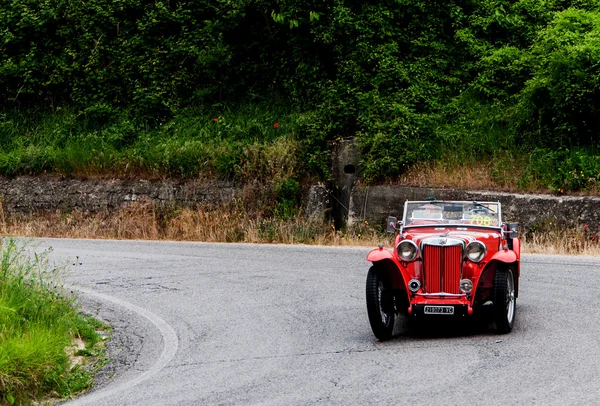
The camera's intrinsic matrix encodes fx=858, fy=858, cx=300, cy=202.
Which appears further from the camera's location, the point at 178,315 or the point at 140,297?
the point at 140,297

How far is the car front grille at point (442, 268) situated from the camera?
393 inches

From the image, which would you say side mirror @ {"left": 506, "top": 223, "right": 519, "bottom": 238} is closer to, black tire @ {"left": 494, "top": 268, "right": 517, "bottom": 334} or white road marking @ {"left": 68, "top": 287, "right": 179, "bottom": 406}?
black tire @ {"left": 494, "top": 268, "right": 517, "bottom": 334}

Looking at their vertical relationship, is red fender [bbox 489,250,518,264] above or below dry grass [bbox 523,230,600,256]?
above

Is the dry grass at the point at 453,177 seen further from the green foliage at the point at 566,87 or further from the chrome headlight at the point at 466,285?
the chrome headlight at the point at 466,285

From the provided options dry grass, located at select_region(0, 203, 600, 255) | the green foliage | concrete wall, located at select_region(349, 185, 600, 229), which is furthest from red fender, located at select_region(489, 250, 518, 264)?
the green foliage

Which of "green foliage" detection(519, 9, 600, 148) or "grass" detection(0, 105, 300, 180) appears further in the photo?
"grass" detection(0, 105, 300, 180)

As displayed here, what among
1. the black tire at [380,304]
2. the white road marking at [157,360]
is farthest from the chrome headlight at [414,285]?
the white road marking at [157,360]

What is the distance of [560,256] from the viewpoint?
50.0 feet

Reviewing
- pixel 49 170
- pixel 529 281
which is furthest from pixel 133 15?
pixel 529 281

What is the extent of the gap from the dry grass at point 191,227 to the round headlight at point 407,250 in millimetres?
7918

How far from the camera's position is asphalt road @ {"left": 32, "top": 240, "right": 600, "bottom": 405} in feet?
25.2

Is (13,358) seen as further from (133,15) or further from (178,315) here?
(133,15)

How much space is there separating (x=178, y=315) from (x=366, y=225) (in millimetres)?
8889

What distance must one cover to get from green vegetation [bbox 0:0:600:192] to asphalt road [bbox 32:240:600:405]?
5569mm
